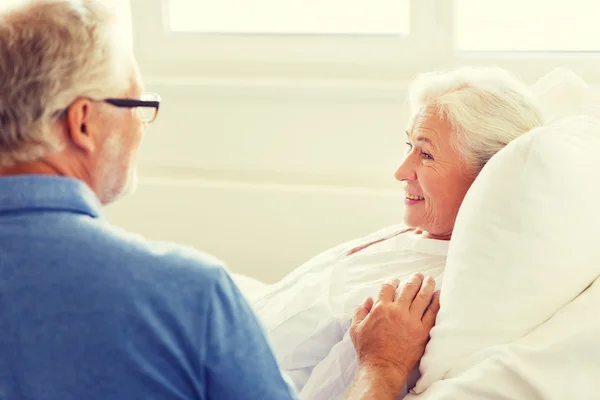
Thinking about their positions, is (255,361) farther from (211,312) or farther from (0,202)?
(0,202)

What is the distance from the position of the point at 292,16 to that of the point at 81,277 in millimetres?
1800

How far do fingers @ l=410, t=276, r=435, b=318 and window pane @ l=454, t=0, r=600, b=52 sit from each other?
3.48 feet

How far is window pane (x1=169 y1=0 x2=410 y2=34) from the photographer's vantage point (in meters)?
2.69

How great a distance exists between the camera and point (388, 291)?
1.75 meters

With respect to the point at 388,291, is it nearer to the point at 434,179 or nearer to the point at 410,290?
the point at 410,290

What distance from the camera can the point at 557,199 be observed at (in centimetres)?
154

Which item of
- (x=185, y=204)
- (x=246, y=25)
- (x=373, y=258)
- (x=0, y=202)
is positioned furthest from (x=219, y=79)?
(x=0, y=202)

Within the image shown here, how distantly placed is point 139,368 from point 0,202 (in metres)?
0.29

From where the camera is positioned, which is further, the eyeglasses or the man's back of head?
the eyeglasses

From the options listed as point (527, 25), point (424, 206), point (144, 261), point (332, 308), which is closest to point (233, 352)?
point (144, 261)

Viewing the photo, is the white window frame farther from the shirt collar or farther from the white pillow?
the shirt collar

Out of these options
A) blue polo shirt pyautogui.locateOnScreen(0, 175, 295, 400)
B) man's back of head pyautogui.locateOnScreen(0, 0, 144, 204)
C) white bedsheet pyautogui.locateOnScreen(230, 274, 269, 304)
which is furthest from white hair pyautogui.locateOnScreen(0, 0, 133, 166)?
white bedsheet pyautogui.locateOnScreen(230, 274, 269, 304)

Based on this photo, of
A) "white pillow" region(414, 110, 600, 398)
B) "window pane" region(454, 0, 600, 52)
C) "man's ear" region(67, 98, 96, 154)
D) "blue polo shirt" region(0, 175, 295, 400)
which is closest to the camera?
"blue polo shirt" region(0, 175, 295, 400)

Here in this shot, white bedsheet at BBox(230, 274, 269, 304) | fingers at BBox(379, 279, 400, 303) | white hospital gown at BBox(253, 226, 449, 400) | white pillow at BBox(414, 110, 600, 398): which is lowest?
white bedsheet at BBox(230, 274, 269, 304)
